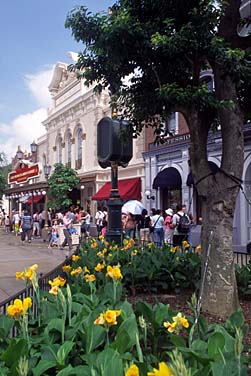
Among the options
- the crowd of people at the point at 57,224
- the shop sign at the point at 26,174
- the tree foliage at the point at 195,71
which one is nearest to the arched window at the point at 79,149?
the shop sign at the point at 26,174

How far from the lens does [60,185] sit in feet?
78.5

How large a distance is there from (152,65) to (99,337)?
3.14 m

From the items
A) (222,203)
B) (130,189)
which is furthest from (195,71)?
(130,189)

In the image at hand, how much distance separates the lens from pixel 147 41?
409 centimetres

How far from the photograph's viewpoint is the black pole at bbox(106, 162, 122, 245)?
722 centimetres

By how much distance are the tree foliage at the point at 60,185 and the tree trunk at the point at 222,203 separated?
19932 millimetres

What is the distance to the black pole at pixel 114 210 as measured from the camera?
7223 millimetres

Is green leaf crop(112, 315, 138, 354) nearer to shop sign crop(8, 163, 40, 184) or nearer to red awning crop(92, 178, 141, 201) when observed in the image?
red awning crop(92, 178, 141, 201)

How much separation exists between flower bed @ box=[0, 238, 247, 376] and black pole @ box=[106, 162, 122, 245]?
3.32 m

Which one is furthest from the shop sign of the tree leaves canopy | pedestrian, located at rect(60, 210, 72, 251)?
the tree leaves canopy

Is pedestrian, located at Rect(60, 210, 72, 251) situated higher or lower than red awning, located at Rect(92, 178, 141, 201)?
lower

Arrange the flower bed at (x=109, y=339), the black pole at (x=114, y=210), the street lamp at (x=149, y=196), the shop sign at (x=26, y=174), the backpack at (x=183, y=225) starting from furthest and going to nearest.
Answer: the shop sign at (x=26, y=174), the street lamp at (x=149, y=196), the backpack at (x=183, y=225), the black pole at (x=114, y=210), the flower bed at (x=109, y=339)

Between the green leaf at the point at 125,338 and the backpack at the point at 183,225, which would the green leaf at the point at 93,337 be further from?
the backpack at the point at 183,225

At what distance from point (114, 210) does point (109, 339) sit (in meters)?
4.58
